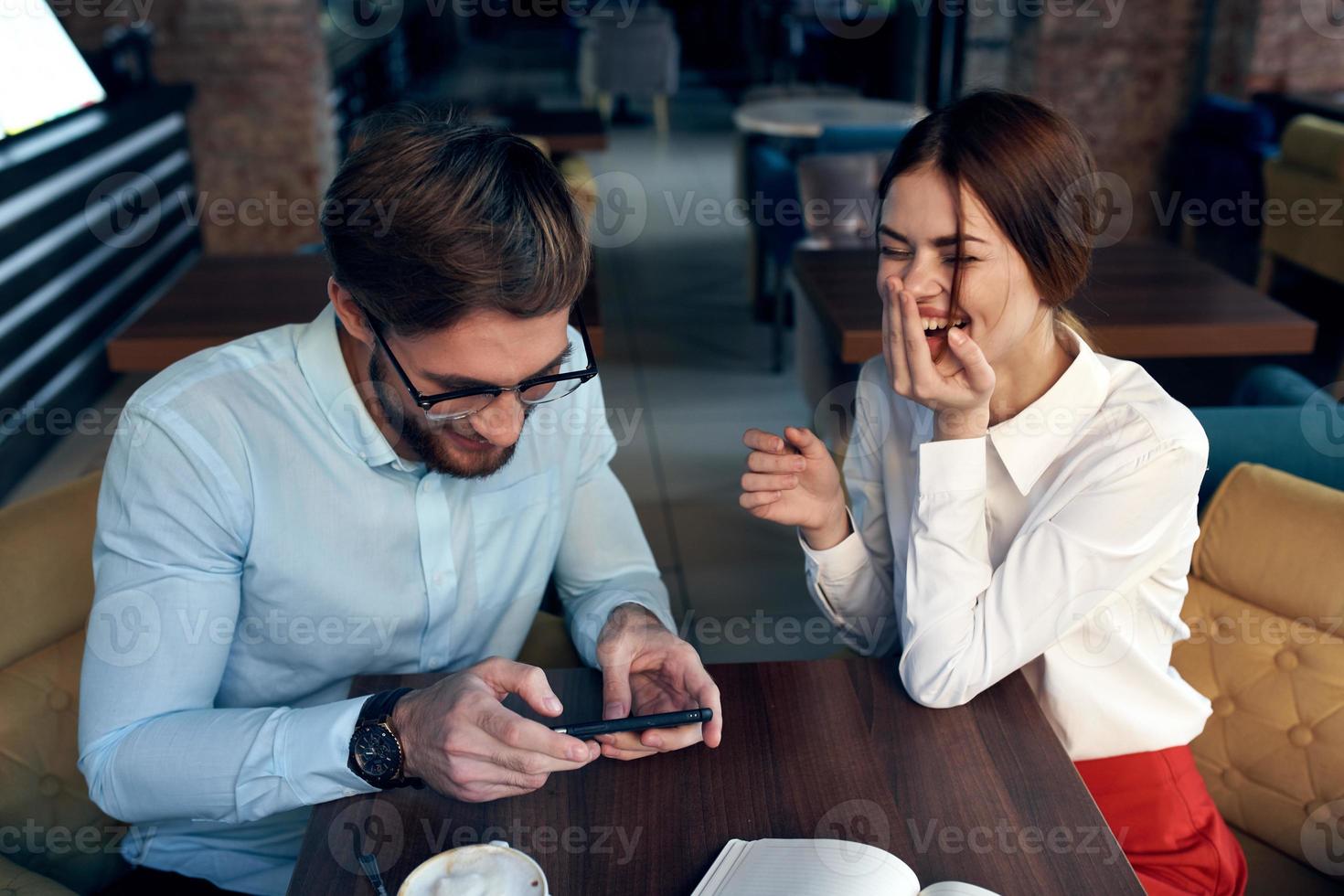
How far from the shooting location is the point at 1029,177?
56.1 inches

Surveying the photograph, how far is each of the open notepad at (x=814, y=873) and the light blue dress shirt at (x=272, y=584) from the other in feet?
1.31

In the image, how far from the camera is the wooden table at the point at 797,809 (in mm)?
1080

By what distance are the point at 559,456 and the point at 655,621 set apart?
1.05 feet

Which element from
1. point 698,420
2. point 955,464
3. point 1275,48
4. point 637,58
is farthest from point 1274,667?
point 637,58

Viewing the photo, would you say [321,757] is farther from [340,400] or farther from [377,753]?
[340,400]

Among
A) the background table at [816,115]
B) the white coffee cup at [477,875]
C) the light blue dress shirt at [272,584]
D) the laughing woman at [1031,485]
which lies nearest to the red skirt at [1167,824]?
the laughing woman at [1031,485]

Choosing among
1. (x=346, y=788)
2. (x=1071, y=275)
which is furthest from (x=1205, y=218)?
(x=346, y=788)

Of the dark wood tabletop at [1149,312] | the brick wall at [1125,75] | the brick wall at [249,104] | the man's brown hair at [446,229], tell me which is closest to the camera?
the man's brown hair at [446,229]

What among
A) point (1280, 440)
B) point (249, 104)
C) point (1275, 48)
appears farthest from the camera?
point (1275, 48)

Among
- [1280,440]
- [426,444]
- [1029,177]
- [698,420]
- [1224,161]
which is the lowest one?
[698,420]

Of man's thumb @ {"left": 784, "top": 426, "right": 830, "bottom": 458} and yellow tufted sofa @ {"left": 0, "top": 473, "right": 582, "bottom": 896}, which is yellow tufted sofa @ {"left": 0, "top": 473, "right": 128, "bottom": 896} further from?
man's thumb @ {"left": 784, "top": 426, "right": 830, "bottom": 458}

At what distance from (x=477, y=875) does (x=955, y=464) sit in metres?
0.73

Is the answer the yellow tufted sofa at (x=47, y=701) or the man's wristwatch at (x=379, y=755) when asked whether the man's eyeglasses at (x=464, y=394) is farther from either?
the yellow tufted sofa at (x=47, y=701)

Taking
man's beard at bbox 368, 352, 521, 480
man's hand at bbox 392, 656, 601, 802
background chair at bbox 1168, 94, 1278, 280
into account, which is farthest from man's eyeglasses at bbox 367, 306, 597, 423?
background chair at bbox 1168, 94, 1278, 280
